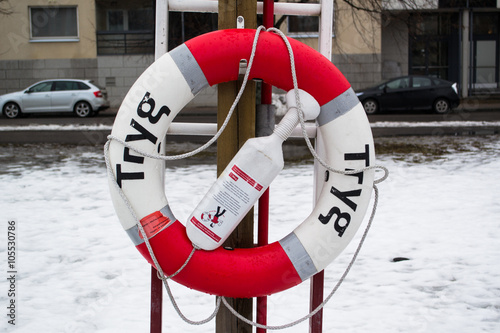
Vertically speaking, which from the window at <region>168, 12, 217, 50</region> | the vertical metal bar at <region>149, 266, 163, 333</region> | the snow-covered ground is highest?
the window at <region>168, 12, 217, 50</region>

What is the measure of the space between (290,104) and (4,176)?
5.37m

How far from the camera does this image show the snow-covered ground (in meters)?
2.95

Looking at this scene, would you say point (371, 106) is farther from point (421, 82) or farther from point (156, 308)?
point (156, 308)

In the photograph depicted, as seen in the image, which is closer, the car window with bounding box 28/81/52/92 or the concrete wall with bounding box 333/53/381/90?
the car window with bounding box 28/81/52/92

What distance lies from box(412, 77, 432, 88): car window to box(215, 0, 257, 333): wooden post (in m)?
14.6

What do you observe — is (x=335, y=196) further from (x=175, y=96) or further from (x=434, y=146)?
(x=434, y=146)

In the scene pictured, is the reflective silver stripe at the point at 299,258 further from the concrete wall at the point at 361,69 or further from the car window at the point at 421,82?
the concrete wall at the point at 361,69

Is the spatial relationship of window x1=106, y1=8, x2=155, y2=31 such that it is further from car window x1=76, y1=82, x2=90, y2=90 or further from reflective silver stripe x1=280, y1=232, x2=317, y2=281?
reflective silver stripe x1=280, y1=232, x2=317, y2=281

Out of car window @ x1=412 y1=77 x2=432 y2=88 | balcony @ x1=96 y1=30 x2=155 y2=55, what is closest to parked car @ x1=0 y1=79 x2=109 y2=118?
balcony @ x1=96 y1=30 x2=155 y2=55

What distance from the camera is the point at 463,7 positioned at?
19656mm

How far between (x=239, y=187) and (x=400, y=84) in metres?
14.9

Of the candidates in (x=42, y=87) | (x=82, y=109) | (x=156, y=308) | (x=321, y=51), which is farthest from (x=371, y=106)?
(x=156, y=308)

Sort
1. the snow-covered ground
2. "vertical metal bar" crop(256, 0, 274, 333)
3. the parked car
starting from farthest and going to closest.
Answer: the parked car
the snow-covered ground
"vertical metal bar" crop(256, 0, 274, 333)

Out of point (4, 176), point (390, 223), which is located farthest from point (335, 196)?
point (4, 176)
